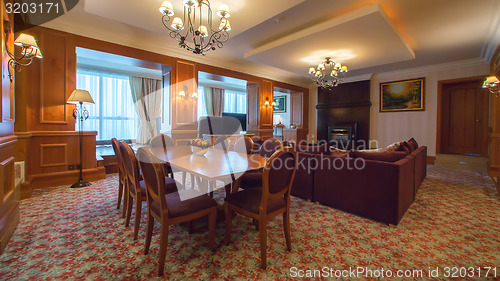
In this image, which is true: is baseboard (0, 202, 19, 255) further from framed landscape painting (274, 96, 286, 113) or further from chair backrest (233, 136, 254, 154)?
framed landscape painting (274, 96, 286, 113)

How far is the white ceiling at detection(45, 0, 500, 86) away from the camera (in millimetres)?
3125

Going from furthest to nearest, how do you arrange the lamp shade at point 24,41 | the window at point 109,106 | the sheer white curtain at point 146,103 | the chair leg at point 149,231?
the sheer white curtain at point 146,103 < the window at point 109,106 < the lamp shade at point 24,41 < the chair leg at point 149,231

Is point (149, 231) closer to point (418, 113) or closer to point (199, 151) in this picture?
point (199, 151)

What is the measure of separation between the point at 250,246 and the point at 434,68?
25.2ft

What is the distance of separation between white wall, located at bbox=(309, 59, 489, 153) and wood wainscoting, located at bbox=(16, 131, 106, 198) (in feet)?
26.6

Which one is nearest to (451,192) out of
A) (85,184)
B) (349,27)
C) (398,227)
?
(398,227)

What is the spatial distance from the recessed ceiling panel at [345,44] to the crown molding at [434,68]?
8.10ft

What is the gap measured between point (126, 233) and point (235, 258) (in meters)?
1.16

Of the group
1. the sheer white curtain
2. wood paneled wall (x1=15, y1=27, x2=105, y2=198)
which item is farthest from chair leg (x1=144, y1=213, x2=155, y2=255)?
the sheer white curtain

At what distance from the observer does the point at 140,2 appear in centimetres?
289

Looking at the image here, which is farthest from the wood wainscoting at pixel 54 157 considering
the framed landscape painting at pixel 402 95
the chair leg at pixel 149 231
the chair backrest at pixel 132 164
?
the framed landscape painting at pixel 402 95

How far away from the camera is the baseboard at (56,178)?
314 cm

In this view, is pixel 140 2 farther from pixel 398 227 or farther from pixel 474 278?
pixel 474 278

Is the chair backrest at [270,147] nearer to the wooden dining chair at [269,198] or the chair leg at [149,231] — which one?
the wooden dining chair at [269,198]
